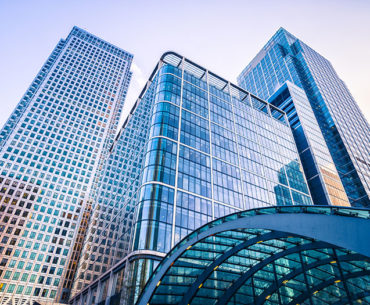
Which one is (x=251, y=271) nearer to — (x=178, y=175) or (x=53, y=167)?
(x=178, y=175)

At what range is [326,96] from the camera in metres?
107

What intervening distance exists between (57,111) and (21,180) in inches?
1202

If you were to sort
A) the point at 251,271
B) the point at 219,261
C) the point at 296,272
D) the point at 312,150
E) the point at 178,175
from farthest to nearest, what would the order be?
the point at 312,150
the point at 178,175
the point at 251,271
the point at 296,272
the point at 219,261

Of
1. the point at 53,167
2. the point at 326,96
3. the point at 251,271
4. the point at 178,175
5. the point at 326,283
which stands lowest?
the point at 326,283

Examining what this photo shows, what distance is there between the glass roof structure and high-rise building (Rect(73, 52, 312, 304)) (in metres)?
10.5

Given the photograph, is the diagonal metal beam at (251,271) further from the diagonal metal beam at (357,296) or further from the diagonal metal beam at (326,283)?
the diagonal metal beam at (357,296)

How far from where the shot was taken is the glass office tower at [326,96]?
84.9 meters

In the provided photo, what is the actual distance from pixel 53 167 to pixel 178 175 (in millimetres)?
64639

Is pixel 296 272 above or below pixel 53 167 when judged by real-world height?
below

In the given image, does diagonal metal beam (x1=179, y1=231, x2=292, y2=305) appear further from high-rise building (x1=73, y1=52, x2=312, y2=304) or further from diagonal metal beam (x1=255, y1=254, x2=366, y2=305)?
high-rise building (x1=73, y1=52, x2=312, y2=304)

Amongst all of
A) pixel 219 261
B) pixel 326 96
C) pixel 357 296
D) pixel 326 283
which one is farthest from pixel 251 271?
pixel 326 96

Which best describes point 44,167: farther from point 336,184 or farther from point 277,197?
point 336,184

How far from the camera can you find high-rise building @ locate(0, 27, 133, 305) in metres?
75.6

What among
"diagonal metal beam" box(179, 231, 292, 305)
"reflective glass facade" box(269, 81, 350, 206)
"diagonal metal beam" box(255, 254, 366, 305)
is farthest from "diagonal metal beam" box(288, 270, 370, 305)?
"reflective glass facade" box(269, 81, 350, 206)
